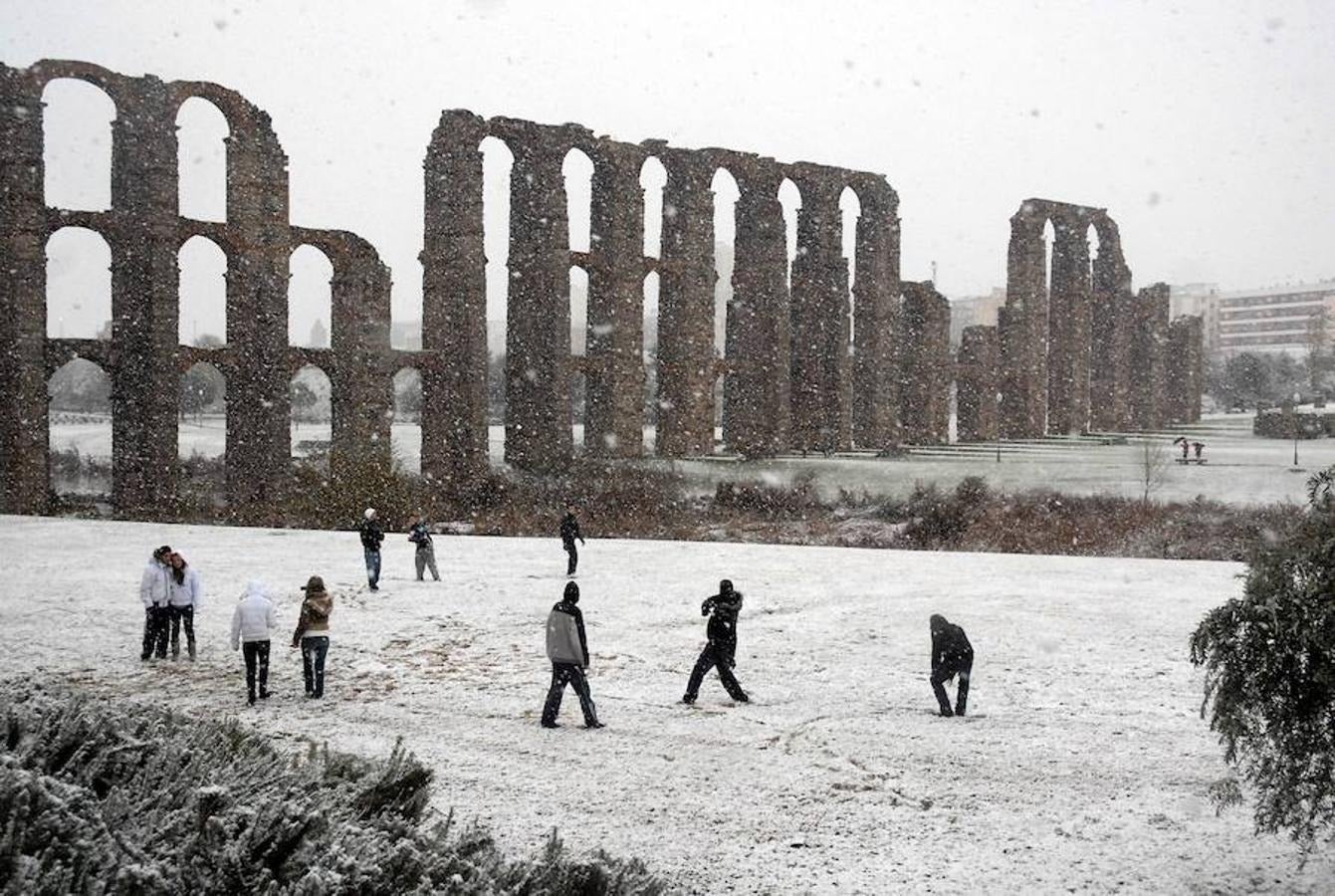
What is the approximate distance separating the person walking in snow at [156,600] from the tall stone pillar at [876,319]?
127 feet

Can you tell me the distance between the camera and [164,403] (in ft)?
107

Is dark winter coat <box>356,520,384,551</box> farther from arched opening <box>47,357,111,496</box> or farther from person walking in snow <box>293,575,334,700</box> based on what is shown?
arched opening <box>47,357,111,496</box>

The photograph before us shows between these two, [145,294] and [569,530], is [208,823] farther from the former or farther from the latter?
[145,294]

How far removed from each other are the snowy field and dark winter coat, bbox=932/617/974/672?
907 inches

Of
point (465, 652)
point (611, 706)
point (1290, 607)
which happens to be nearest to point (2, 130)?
point (465, 652)

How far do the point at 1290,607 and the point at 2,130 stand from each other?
33408 millimetres

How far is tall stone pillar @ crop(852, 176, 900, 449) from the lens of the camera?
4853 centimetres

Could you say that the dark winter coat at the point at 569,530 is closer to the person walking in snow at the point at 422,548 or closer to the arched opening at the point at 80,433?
the person walking in snow at the point at 422,548

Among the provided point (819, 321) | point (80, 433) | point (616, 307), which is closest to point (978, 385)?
point (819, 321)

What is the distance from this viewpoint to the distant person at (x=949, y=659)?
33.9 feet

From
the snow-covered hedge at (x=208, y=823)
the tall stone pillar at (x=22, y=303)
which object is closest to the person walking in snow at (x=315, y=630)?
the snow-covered hedge at (x=208, y=823)

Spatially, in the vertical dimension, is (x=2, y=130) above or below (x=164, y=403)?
above

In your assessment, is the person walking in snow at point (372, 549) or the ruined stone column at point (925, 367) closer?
the person walking in snow at point (372, 549)

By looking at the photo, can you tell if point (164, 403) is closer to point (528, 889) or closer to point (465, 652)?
point (465, 652)
